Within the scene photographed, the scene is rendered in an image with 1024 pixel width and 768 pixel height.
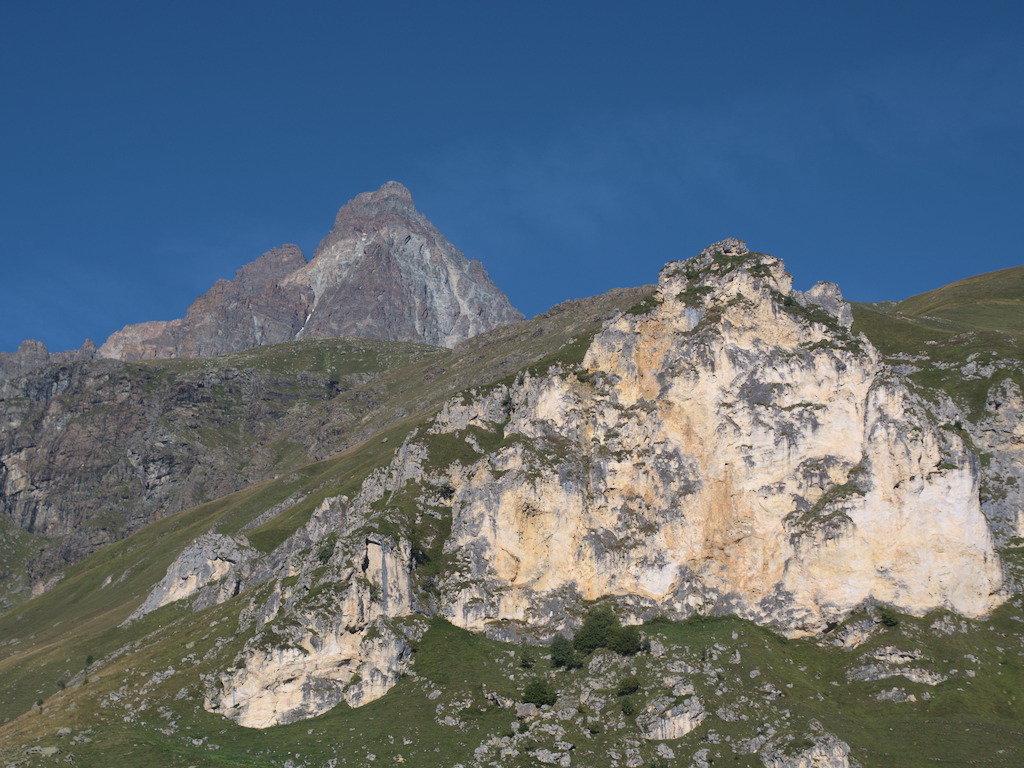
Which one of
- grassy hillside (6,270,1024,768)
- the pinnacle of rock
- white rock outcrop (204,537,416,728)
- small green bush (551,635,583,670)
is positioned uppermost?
the pinnacle of rock

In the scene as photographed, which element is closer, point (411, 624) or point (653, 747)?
point (653, 747)

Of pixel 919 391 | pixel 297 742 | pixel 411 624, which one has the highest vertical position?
pixel 919 391

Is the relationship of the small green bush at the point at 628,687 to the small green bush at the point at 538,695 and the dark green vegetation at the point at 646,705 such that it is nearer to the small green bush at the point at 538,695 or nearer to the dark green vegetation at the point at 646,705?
the dark green vegetation at the point at 646,705

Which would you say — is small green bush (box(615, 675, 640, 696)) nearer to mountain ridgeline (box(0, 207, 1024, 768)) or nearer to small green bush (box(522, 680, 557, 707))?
mountain ridgeline (box(0, 207, 1024, 768))

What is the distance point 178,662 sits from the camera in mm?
157000

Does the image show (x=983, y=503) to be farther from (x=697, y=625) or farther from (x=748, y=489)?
(x=697, y=625)

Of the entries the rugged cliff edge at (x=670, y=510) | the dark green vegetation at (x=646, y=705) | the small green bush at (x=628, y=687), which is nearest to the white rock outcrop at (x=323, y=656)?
the rugged cliff edge at (x=670, y=510)

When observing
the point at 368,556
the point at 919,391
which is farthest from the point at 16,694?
the point at 919,391

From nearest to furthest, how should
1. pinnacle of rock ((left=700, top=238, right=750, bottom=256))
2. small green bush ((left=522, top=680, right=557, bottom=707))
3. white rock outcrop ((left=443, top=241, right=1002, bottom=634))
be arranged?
small green bush ((left=522, top=680, right=557, bottom=707)) → white rock outcrop ((left=443, top=241, right=1002, bottom=634)) → pinnacle of rock ((left=700, top=238, right=750, bottom=256))

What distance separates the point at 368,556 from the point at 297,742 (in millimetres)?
30013

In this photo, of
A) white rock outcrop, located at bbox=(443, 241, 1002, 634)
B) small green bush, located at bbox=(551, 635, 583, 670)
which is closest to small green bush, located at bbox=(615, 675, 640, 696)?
small green bush, located at bbox=(551, 635, 583, 670)

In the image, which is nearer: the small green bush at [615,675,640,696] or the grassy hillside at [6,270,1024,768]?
the grassy hillside at [6,270,1024,768]

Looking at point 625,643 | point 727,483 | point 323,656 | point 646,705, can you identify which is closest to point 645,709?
point 646,705

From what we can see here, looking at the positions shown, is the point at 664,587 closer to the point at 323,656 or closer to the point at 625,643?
the point at 625,643
